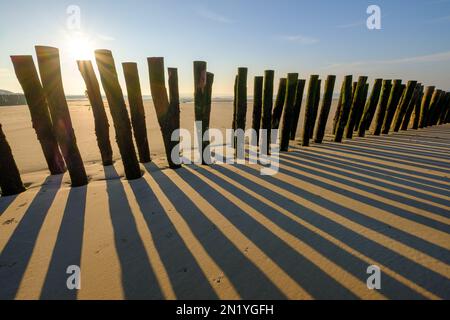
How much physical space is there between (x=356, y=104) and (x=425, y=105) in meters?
4.45

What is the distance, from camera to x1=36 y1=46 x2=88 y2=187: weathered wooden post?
3.14 meters

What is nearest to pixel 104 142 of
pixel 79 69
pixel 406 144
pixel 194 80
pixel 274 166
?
pixel 79 69

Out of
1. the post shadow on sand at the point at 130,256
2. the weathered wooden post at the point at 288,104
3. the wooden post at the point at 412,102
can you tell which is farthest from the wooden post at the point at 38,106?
the wooden post at the point at 412,102

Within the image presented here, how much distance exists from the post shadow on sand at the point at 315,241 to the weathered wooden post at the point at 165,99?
1.37m

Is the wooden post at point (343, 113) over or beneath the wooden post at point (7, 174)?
over

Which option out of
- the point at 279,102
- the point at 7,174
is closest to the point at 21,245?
the point at 7,174

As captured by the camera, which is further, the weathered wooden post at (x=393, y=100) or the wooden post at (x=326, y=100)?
the weathered wooden post at (x=393, y=100)

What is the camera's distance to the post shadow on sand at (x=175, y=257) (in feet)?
5.51

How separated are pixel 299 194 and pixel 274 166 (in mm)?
1262

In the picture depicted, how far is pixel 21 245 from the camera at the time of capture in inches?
87.1

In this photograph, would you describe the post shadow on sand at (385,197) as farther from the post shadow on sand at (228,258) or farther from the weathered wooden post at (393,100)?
the weathered wooden post at (393,100)

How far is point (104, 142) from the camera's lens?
4.58 meters

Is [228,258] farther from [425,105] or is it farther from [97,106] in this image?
[425,105]
